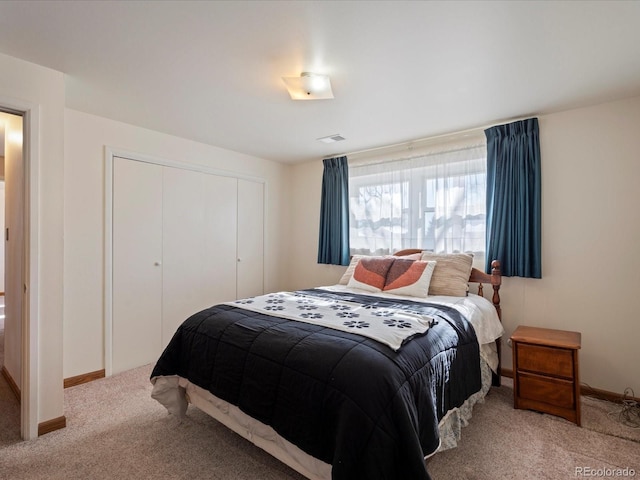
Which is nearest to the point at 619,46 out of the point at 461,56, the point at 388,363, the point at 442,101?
the point at 461,56

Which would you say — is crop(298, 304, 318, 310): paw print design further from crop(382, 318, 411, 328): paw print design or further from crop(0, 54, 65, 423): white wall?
crop(0, 54, 65, 423): white wall

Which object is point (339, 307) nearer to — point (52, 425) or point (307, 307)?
point (307, 307)

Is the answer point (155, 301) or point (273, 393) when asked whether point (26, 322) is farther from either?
point (273, 393)

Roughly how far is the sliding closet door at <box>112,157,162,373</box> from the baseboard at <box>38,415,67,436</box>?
2.96 ft

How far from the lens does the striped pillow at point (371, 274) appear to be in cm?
312

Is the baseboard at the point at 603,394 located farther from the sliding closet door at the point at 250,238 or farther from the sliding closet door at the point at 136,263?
the sliding closet door at the point at 136,263

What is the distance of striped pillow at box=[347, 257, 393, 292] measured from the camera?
312 centimetres

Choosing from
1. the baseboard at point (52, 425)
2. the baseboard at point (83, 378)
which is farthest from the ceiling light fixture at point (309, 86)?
the baseboard at point (83, 378)

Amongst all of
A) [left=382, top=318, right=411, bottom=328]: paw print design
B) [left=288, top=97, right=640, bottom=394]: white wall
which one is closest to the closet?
[left=382, top=318, right=411, bottom=328]: paw print design

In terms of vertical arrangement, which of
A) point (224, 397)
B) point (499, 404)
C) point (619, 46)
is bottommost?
point (499, 404)

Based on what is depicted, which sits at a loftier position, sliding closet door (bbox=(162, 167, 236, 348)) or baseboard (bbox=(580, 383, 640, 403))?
sliding closet door (bbox=(162, 167, 236, 348))

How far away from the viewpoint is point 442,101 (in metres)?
2.59

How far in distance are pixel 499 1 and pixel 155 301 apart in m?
3.55

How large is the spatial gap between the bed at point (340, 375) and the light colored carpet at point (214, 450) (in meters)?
0.14
